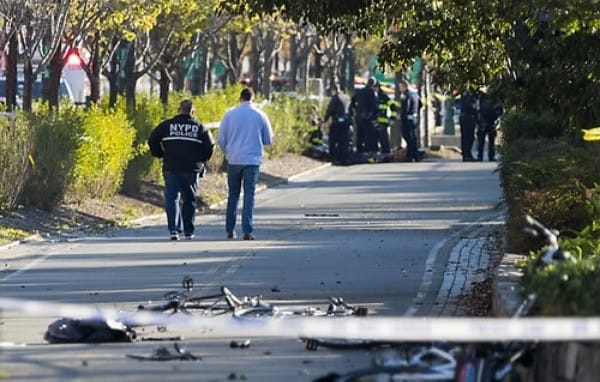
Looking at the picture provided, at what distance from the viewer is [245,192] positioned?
19.3 m

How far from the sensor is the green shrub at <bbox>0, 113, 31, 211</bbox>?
786 inches

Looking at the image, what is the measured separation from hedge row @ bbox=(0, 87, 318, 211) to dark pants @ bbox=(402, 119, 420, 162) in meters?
11.3

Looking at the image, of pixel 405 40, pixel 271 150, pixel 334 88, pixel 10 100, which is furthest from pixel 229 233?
pixel 334 88

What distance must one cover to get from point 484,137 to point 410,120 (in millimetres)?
1968

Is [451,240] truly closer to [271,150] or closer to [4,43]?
[4,43]

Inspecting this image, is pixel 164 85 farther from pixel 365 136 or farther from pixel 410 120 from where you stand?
pixel 365 136

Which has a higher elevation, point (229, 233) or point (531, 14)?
point (531, 14)

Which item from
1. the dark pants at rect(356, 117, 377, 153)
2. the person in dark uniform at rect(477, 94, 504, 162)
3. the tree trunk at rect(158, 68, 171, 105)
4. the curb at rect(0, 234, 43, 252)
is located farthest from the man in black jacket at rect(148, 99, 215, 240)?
the dark pants at rect(356, 117, 377, 153)

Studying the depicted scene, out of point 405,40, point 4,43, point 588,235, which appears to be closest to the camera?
point 588,235

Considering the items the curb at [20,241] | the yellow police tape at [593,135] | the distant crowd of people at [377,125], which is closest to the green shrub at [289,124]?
the distant crowd of people at [377,125]

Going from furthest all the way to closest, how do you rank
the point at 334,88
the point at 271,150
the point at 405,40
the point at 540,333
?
the point at 334,88 → the point at 271,150 → the point at 405,40 → the point at 540,333

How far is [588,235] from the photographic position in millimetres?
12688

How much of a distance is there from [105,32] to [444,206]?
6.78 m

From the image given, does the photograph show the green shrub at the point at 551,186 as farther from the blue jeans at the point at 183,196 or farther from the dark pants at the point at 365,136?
the dark pants at the point at 365,136
